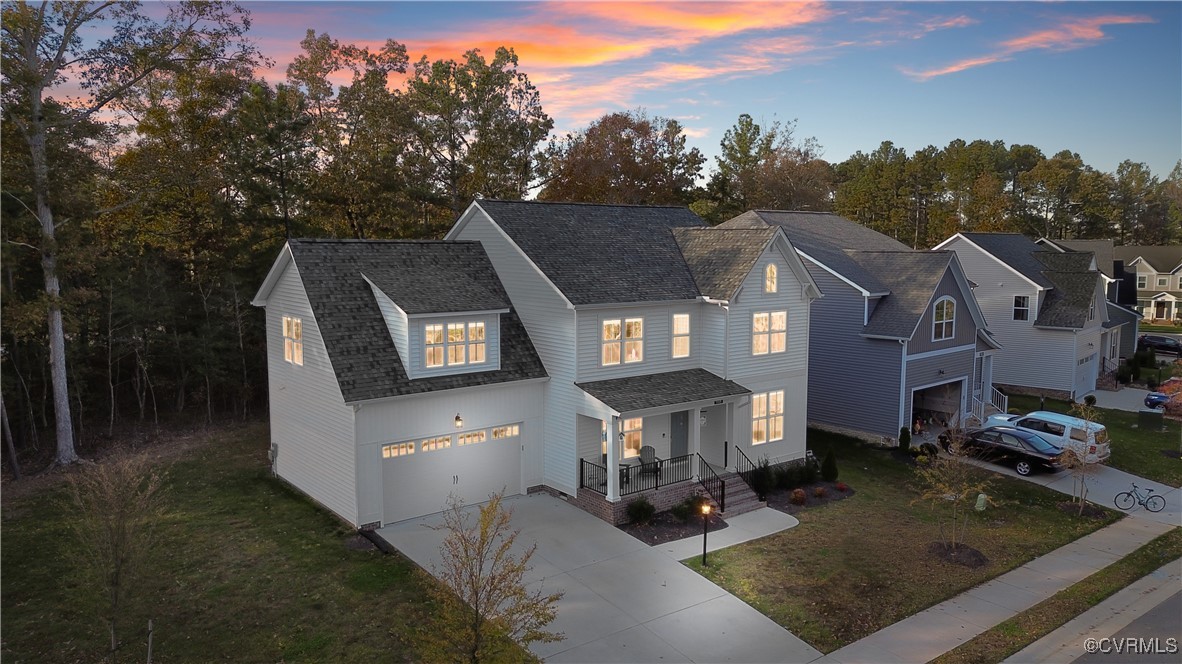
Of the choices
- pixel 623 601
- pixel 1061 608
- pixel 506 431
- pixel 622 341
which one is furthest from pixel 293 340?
pixel 1061 608

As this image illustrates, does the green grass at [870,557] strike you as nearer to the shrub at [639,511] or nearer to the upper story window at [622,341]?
the shrub at [639,511]

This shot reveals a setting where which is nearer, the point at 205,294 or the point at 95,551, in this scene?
the point at 95,551

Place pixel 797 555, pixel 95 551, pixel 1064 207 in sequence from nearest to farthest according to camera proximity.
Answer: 1. pixel 95 551
2. pixel 797 555
3. pixel 1064 207

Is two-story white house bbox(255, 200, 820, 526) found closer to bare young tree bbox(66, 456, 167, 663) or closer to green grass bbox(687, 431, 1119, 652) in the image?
green grass bbox(687, 431, 1119, 652)

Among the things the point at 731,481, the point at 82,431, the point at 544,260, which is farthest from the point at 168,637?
the point at 82,431

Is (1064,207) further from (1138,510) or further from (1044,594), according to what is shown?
(1044,594)

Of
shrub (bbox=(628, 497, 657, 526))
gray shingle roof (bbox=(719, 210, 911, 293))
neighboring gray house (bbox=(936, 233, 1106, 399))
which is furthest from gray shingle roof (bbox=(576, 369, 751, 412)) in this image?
neighboring gray house (bbox=(936, 233, 1106, 399))

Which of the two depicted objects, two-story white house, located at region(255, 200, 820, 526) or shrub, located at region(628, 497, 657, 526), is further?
shrub, located at region(628, 497, 657, 526)
